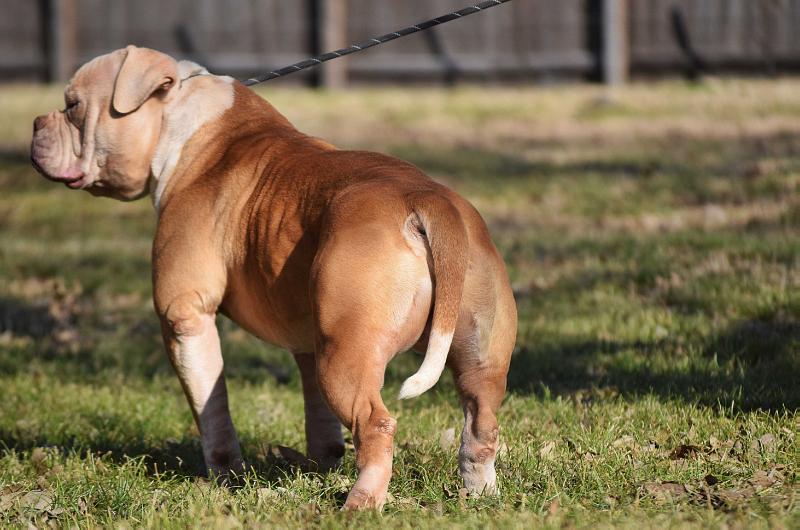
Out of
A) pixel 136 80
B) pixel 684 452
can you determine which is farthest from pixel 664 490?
pixel 136 80

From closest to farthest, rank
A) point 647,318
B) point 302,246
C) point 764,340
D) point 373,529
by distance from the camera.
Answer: point 373,529, point 302,246, point 764,340, point 647,318

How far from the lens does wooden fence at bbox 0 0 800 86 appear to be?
14.6 m

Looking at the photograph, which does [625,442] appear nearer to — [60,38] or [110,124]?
[110,124]

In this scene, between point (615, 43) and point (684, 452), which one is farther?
point (615, 43)

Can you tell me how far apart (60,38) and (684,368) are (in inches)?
529

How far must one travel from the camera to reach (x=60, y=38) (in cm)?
1677

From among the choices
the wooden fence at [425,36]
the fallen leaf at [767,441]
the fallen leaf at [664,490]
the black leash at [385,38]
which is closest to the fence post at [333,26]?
the wooden fence at [425,36]

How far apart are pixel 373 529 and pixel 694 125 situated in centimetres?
1014


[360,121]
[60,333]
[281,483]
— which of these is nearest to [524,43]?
[360,121]

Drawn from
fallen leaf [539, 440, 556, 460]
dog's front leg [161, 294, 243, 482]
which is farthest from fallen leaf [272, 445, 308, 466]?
fallen leaf [539, 440, 556, 460]

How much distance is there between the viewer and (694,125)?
1278 centimetres

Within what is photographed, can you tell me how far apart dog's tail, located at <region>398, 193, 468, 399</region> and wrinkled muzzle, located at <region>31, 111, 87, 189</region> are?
6.41 feet

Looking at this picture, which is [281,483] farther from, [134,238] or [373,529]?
[134,238]

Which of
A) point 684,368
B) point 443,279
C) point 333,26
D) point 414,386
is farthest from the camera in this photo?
point 333,26
